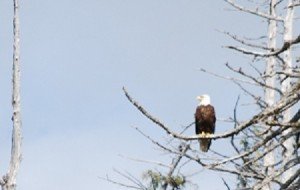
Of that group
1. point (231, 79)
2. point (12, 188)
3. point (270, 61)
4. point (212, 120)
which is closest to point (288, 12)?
point (270, 61)

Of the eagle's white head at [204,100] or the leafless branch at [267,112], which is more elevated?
the eagle's white head at [204,100]

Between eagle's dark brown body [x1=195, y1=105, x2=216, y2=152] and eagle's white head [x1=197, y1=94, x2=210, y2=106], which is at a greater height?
eagle's white head [x1=197, y1=94, x2=210, y2=106]

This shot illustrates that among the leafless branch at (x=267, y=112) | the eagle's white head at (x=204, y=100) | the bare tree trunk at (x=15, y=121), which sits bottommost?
the leafless branch at (x=267, y=112)

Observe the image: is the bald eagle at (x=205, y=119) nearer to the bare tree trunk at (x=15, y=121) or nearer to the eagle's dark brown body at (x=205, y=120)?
the eagle's dark brown body at (x=205, y=120)

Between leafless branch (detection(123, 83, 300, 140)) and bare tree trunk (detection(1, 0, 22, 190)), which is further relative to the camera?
bare tree trunk (detection(1, 0, 22, 190))

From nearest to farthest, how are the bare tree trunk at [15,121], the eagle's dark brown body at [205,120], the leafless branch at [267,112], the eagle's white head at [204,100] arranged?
the leafless branch at [267,112], the bare tree trunk at [15,121], the eagle's dark brown body at [205,120], the eagle's white head at [204,100]

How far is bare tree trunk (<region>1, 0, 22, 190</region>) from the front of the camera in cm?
695

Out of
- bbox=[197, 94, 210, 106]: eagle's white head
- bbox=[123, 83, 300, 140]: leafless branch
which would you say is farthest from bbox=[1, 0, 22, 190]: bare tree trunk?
bbox=[197, 94, 210, 106]: eagle's white head

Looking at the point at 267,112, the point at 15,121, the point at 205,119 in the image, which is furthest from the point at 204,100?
the point at 267,112

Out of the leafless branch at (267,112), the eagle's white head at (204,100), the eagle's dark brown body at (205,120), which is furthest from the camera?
the eagle's white head at (204,100)

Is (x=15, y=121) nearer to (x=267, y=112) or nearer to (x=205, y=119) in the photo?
(x=205, y=119)

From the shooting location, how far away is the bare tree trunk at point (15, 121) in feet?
22.8

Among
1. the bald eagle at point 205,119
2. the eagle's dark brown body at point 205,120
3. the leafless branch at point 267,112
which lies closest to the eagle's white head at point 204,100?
the bald eagle at point 205,119

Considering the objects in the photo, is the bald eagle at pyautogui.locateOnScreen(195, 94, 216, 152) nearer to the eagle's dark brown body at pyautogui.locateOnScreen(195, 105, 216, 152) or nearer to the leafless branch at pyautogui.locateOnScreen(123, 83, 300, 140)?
the eagle's dark brown body at pyautogui.locateOnScreen(195, 105, 216, 152)
